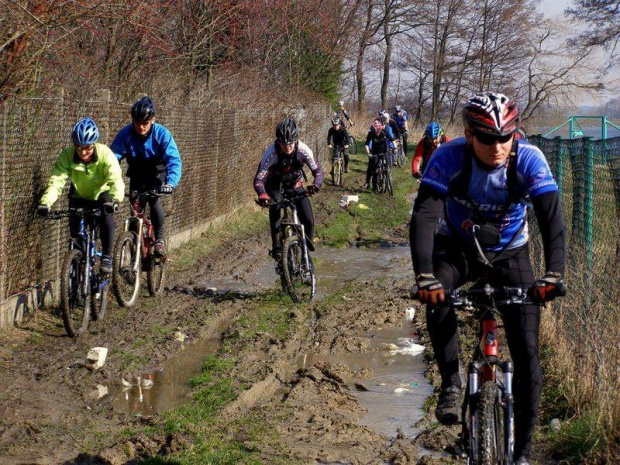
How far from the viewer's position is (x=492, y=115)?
14.2 ft

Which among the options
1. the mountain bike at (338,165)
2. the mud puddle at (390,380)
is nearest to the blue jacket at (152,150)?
the mud puddle at (390,380)

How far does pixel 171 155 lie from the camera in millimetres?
9656

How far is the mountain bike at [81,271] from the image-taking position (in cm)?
821

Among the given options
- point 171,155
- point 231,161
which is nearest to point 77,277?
point 171,155

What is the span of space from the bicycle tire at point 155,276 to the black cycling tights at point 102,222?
1.39 m

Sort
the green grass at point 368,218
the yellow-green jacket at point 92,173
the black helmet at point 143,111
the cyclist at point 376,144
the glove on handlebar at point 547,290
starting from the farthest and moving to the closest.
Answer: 1. the cyclist at point 376,144
2. the green grass at point 368,218
3. the black helmet at point 143,111
4. the yellow-green jacket at point 92,173
5. the glove on handlebar at point 547,290

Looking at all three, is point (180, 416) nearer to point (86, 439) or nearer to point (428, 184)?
point (86, 439)

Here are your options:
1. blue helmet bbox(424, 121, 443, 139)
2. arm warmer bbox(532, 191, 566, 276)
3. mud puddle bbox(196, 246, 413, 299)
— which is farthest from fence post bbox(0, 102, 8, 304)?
blue helmet bbox(424, 121, 443, 139)

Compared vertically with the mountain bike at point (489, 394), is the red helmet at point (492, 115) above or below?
above

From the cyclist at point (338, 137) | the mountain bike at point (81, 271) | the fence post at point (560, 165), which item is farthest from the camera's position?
the cyclist at point (338, 137)

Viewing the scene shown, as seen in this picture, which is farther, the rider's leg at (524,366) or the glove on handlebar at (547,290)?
the rider's leg at (524,366)

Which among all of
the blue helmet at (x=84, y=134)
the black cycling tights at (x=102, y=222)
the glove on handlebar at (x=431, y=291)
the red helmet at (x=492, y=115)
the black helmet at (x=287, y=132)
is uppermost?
the black helmet at (x=287, y=132)

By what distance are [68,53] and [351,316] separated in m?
6.02

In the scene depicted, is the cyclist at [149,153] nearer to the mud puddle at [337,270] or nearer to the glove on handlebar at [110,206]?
the glove on handlebar at [110,206]
